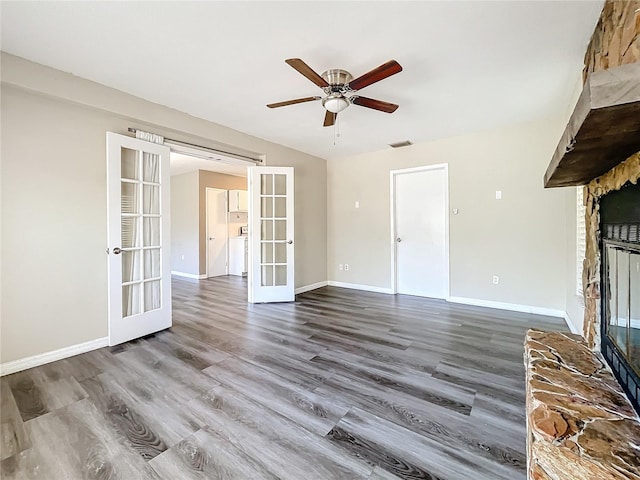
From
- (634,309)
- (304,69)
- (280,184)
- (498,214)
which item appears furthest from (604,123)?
(280,184)

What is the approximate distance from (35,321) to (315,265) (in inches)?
150

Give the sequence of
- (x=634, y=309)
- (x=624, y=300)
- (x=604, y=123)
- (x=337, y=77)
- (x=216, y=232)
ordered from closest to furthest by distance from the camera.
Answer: (x=604, y=123) < (x=634, y=309) < (x=624, y=300) < (x=337, y=77) < (x=216, y=232)

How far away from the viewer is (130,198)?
297cm

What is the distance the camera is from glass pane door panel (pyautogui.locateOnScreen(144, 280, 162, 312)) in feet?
10.1

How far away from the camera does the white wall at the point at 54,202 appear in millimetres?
2270

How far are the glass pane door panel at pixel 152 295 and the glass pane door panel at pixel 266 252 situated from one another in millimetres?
1572

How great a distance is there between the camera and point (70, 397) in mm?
1933

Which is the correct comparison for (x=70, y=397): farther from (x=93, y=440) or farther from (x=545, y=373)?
(x=545, y=373)

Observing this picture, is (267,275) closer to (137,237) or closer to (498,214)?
(137,237)

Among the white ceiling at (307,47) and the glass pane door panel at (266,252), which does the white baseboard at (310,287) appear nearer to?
the glass pane door panel at (266,252)

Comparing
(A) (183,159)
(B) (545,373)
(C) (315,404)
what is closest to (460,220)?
(B) (545,373)

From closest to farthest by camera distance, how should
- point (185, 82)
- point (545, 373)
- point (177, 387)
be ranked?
point (545, 373) → point (177, 387) → point (185, 82)

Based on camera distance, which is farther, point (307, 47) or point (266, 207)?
point (266, 207)

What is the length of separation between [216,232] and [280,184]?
3.27m
